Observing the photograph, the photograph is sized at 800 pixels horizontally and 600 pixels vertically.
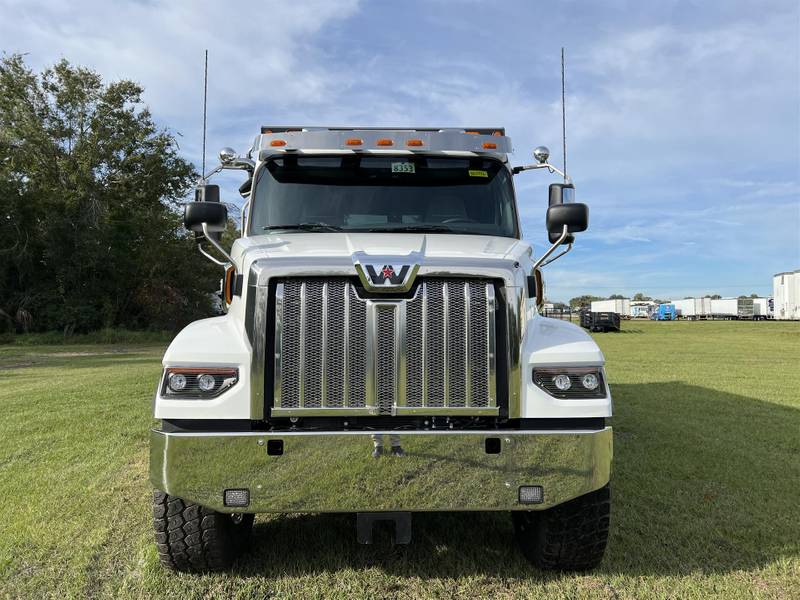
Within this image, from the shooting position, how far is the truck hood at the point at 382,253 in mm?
A: 3008

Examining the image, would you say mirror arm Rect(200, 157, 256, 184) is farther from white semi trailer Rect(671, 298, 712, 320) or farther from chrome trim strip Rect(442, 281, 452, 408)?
white semi trailer Rect(671, 298, 712, 320)

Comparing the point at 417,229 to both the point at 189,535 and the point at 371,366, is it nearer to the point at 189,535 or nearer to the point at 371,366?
the point at 371,366

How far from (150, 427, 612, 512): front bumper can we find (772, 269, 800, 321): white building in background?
60.0 meters

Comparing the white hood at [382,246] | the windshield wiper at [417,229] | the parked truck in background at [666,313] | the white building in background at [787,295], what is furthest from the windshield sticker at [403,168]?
the parked truck in background at [666,313]

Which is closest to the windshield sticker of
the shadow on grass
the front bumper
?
the front bumper

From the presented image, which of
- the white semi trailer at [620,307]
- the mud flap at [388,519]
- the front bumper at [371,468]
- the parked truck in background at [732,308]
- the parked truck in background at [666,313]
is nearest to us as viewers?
the front bumper at [371,468]

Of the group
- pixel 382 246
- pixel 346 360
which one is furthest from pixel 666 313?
pixel 346 360

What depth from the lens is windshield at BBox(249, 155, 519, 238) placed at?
4.14 metres

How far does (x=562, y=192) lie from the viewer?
456cm

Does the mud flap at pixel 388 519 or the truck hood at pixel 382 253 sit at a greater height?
the truck hood at pixel 382 253

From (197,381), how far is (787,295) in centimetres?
6434

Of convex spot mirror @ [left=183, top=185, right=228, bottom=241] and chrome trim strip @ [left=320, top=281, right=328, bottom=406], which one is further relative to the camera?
convex spot mirror @ [left=183, top=185, right=228, bottom=241]

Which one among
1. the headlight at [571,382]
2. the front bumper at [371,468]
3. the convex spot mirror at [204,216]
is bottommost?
the front bumper at [371,468]

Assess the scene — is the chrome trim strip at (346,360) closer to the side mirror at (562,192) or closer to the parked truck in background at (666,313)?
the side mirror at (562,192)
